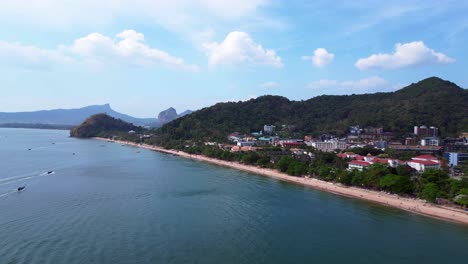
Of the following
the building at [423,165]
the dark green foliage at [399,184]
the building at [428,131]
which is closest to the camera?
the dark green foliage at [399,184]

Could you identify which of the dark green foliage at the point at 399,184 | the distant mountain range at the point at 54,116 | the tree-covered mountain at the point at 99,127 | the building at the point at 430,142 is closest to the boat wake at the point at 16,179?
the dark green foliage at the point at 399,184

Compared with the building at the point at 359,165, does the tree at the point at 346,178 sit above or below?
below

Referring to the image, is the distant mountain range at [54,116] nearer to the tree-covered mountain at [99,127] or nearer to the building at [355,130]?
the tree-covered mountain at [99,127]

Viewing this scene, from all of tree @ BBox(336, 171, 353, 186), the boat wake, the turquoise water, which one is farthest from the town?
the boat wake

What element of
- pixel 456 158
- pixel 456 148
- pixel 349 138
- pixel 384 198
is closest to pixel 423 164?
pixel 456 158

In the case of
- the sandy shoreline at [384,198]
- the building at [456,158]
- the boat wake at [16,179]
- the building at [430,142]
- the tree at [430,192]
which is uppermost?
the building at [430,142]

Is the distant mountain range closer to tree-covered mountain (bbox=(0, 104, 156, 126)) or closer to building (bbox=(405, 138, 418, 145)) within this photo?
tree-covered mountain (bbox=(0, 104, 156, 126))

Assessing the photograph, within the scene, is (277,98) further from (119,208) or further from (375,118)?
(119,208)
